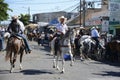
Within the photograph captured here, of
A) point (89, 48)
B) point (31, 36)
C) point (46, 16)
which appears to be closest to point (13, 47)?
point (89, 48)

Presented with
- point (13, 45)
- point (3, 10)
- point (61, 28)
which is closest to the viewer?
point (13, 45)

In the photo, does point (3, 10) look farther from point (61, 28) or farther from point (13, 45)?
point (13, 45)

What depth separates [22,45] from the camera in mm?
16797

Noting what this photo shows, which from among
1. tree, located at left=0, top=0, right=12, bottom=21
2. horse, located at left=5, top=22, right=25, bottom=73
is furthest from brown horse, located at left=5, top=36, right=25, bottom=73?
tree, located at left=0, top=0, right=12, bottom=21

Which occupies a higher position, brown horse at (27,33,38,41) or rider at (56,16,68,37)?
rider at (56,16,68,37)

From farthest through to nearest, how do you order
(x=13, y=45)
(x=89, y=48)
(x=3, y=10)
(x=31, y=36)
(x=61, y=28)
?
1. (x=31, y=36)
2. (x=3, y=10)
3. (x=89, y=48)
4. (x=61, y=28)
5. (x=13, y=45)

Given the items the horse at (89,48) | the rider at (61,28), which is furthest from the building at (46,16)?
the rider at (61,28)

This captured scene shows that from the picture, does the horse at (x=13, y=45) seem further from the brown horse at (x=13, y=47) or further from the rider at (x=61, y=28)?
the rider at (x=61, y=28)

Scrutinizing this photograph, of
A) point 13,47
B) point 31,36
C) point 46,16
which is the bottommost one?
point 31,36

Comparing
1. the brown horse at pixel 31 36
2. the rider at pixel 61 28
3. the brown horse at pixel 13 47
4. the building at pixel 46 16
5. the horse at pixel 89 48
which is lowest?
the brown horse at pixel 31 36

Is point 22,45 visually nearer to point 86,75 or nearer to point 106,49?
point 86,75

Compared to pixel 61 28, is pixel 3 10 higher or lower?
higher

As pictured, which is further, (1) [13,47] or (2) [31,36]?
(2) [31,36]

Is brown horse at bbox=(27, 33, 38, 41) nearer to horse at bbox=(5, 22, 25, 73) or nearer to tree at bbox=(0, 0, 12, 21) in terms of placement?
tree at bbox=(0, 0, 12, 21)
